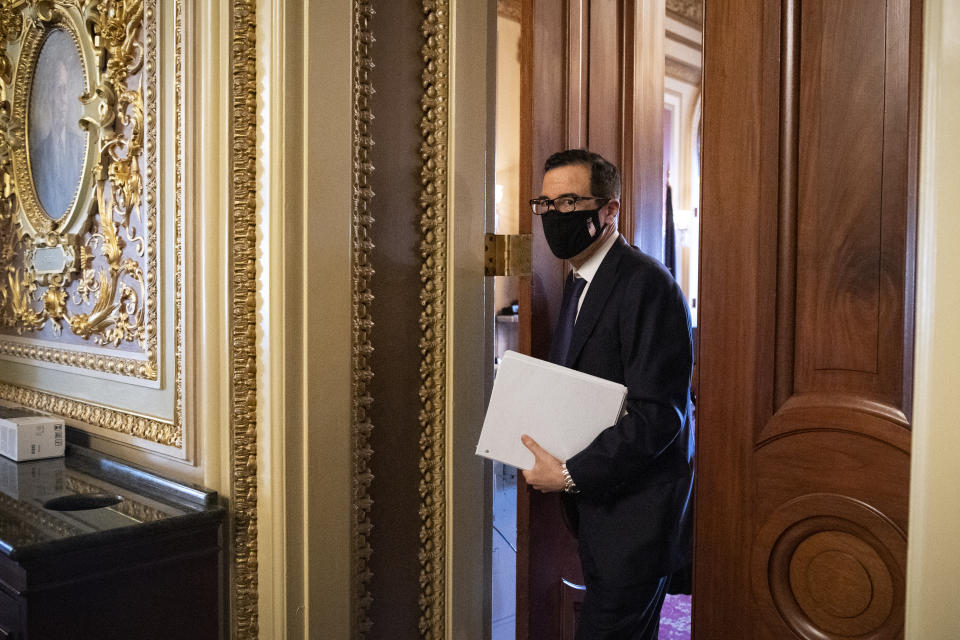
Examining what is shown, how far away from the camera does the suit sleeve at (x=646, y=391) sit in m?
1.48

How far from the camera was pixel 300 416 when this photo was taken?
1.47m

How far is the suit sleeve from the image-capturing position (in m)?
1.48

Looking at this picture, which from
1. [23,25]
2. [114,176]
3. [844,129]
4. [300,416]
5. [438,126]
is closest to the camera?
[844,129]

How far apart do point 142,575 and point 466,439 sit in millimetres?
760

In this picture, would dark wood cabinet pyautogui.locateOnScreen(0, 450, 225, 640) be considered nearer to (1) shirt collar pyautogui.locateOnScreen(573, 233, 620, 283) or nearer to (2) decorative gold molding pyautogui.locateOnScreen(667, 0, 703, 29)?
(1) shirt collar pyautogui.locateOnScreen(573, 233, 620, 283)

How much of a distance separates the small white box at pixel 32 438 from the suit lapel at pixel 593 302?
4.86ft

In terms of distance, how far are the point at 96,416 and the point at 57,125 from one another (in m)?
0.92

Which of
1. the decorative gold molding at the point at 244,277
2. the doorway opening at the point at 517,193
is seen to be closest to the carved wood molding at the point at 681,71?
the doorway opening at the point at 517,193

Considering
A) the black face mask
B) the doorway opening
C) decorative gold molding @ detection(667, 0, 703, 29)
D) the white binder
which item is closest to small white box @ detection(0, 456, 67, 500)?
the white binder

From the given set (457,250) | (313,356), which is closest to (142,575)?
(313,356)

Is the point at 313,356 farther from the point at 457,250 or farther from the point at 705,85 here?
the point at 705,85

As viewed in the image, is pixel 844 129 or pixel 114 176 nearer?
pixel 844 129

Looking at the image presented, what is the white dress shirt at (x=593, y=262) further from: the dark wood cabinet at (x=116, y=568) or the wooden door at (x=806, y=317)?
the dark wood cabinet at (x=116, y=568)

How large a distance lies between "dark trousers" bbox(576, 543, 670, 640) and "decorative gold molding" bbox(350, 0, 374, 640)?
507mm
